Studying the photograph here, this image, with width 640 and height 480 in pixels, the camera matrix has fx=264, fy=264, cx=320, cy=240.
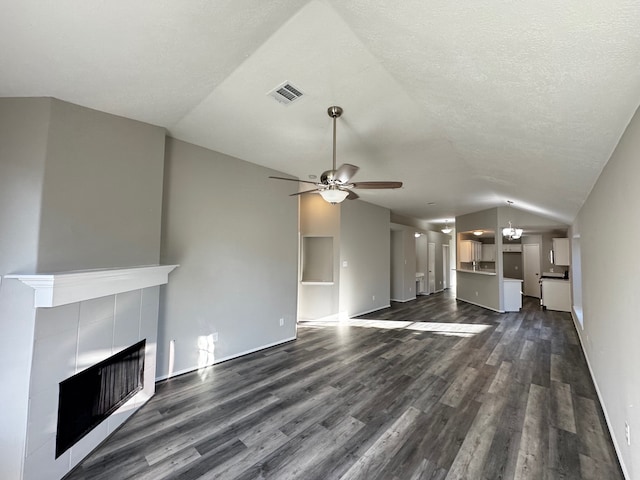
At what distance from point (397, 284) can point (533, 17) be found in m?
8.13

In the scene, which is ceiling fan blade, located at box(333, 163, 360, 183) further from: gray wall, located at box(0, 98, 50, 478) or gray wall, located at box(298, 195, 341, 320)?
gray wall, located at box(298, 195, 341, 320)

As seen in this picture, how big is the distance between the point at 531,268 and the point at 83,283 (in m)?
11.8

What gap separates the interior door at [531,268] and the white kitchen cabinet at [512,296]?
2.95m

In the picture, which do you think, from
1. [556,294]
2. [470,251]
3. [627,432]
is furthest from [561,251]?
[627,432]

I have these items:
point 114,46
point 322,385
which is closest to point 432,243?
point 322,385

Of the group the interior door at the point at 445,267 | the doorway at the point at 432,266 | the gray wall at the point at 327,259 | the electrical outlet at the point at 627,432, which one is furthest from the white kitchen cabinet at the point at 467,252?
the electrical outlet at the point at 627,432

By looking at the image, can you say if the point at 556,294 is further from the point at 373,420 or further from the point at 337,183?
the point at 337,183

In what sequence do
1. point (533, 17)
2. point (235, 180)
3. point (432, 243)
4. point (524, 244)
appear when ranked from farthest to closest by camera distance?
1. point (432, 243)
2. point (524, 244)
3. point (235, 180)
4. point (533, 17)

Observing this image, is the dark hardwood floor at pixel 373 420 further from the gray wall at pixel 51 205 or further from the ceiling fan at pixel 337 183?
the ceiling fan at pixel 337 183

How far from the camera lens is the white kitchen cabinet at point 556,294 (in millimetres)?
7125

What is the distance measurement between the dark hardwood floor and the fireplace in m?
0.23

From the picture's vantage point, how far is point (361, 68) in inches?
83.7

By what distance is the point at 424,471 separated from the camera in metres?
1.90

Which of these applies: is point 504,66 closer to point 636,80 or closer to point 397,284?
point 636,80
